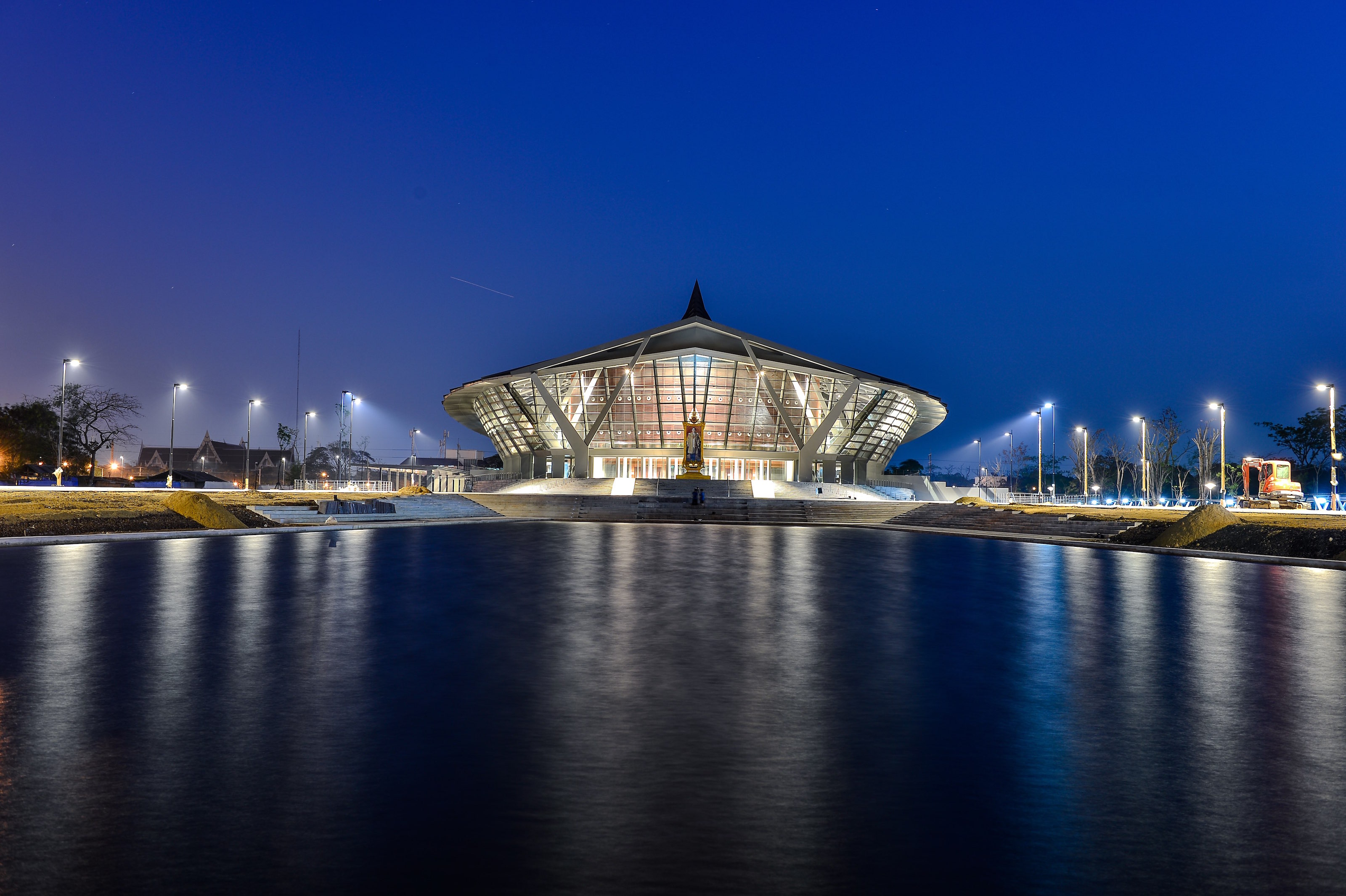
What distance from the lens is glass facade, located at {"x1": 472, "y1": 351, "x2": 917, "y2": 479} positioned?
243 ft

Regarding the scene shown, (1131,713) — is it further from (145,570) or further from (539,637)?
(145,570)

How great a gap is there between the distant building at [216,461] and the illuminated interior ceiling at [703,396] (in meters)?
55.1

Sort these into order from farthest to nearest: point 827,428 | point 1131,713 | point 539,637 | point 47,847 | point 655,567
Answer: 1. point 827,428
2. point 655,567
3. point 539,637
4. point 1131,713
5. point 47,847

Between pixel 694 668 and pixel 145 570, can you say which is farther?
pixel 145 570

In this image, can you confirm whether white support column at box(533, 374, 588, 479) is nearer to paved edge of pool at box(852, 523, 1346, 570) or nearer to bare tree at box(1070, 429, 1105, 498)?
paved edge of pool at box(852, 523, 1346, 570)

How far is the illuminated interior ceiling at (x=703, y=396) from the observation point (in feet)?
235

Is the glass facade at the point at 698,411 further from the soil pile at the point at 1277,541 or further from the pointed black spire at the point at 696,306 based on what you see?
the soil pile at the point at 1277,541

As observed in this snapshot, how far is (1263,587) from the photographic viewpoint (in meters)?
15.7

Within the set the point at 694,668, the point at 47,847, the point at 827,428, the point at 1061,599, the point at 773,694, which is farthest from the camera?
the point at 827,428

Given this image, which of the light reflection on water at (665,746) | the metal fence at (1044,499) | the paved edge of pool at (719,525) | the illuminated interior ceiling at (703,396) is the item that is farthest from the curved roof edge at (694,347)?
the light reflection on water at (665,746)

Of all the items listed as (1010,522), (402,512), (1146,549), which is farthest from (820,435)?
(1146,549)

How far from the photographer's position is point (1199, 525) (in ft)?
85.6

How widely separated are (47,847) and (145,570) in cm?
1536

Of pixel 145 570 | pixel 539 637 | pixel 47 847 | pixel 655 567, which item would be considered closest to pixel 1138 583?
pixel 655 567
